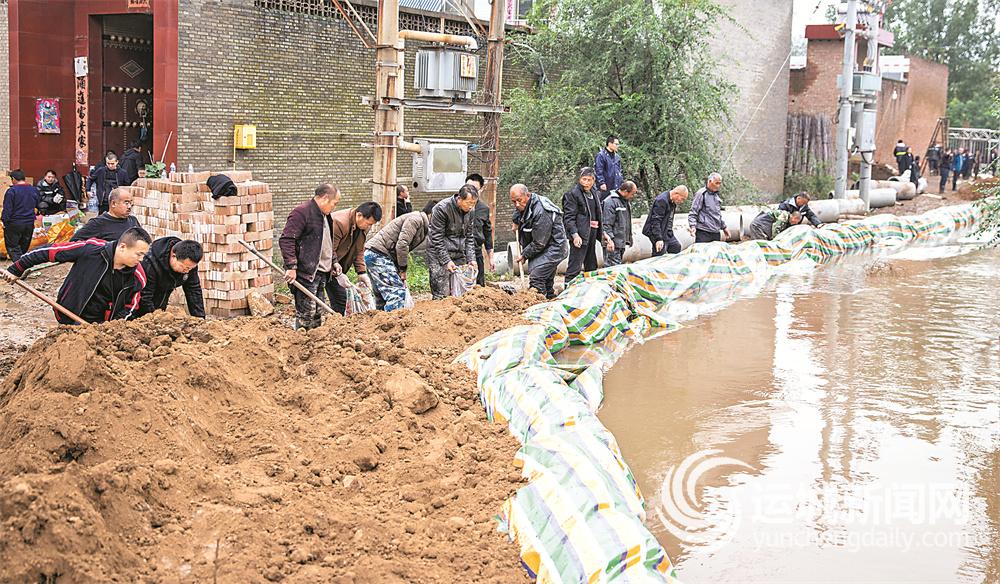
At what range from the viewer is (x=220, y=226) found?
10.1 metres

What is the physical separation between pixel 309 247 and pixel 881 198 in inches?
792

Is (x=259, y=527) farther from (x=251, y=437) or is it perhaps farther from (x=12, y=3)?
(x=12, y=3)

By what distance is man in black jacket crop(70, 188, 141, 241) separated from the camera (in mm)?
7893

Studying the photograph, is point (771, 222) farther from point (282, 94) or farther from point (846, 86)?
point (282, 94)

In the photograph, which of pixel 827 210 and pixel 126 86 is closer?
pixel 126 86

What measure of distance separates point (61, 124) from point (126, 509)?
→ 14086 millimetres

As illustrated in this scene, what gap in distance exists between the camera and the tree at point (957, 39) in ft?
159

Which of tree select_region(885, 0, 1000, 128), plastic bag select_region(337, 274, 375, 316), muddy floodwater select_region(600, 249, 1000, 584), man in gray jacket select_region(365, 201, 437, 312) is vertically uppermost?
tree select_region(885, 0, 1000, 128)

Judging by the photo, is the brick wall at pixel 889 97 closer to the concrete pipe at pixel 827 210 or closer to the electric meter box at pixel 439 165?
the concrete pipe at pixel 827 210

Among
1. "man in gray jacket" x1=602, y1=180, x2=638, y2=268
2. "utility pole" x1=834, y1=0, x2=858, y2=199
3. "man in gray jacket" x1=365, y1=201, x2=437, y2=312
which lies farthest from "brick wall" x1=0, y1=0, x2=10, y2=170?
"utility pole" x1=834, y1=0, x2=858, y2=199

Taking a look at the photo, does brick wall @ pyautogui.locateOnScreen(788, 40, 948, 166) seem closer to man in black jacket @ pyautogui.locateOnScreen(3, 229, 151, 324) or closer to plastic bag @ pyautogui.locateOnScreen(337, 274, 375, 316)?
plastic bag @ pyautogui.locateOnScreen(337, 274, 375, 316)

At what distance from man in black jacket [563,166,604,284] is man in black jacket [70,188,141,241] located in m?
4.88

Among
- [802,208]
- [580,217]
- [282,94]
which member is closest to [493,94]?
[580,217]

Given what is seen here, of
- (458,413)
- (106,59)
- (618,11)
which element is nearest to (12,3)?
(106,59)
